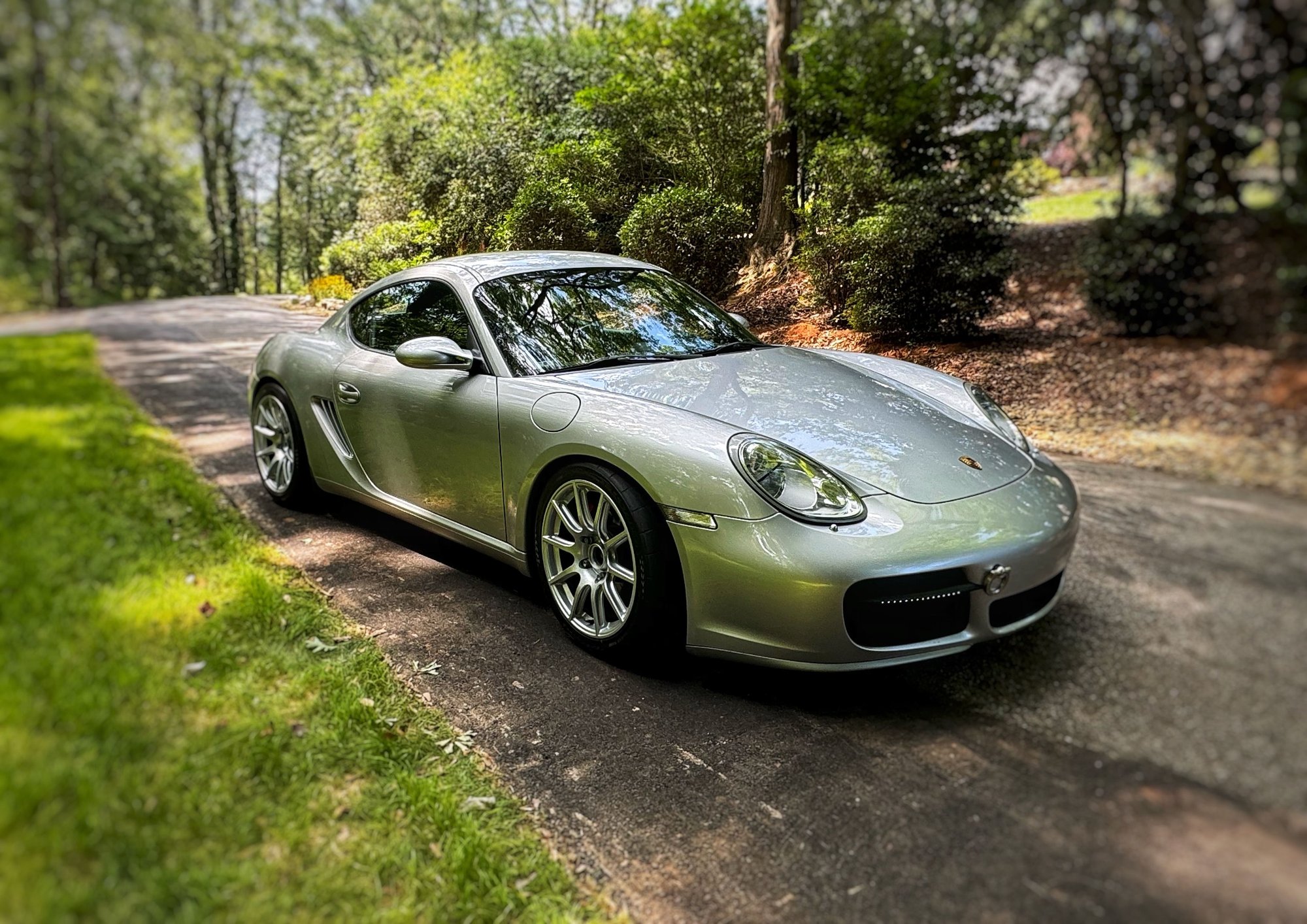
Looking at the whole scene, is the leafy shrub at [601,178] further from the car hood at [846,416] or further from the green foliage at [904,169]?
the car hood at [846,416]

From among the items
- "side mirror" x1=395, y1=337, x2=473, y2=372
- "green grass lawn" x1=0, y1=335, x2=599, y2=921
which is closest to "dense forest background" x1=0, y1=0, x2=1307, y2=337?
"green grass lawn" x1=0, y1=335, x2=599, y2=921

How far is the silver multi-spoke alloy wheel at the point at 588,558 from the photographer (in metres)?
2.61

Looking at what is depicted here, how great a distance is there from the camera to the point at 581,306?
336 centimetres

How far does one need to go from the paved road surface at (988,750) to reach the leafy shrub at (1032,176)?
0.84m

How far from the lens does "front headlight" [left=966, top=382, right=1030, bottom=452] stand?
259 centimetres

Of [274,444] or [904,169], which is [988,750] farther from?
[274,444]

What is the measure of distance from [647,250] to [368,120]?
7.45 feet

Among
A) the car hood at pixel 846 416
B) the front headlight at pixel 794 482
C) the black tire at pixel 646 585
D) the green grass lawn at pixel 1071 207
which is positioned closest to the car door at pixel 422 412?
the car hood at pixel 846 416

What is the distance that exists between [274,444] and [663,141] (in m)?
2.59

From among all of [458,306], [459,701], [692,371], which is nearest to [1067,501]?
[692,371]

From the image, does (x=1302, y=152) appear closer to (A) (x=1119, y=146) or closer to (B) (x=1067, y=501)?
(A) (x=1119, y=146)

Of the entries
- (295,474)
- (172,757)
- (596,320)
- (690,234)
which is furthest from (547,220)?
(172,757)

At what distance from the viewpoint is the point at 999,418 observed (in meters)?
2.70

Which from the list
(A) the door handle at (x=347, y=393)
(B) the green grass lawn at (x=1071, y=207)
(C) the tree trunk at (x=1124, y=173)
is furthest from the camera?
(A) the door handle at (x=347, y=393)
